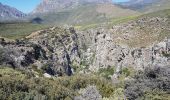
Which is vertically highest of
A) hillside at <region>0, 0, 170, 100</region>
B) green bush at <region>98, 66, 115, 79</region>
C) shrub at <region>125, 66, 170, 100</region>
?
shrub at <region>125, 66, 170, 100</region>

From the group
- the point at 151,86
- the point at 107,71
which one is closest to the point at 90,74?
the point at 107,71

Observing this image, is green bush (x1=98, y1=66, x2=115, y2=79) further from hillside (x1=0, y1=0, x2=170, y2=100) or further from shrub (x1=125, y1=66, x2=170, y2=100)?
shrub (x1=125, y1=66, x2=170, y2=100)

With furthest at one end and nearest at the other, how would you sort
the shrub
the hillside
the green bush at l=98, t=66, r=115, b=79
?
the green bush at l=98, t=66, r=115, b=79, the hillside, the shrub

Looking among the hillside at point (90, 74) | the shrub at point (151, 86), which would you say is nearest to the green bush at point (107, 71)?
the hillside at point (90, 74)

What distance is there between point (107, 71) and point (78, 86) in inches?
3880

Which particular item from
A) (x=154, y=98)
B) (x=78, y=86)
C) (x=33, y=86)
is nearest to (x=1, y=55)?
(x=78, y=86)

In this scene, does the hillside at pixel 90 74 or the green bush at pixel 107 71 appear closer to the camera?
the hillside at pixel 90 74

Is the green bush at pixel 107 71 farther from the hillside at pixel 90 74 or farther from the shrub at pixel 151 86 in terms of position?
the shrub at pixel 151 86

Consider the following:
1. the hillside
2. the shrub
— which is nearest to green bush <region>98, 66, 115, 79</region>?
the hillside

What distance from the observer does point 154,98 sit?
2226 inches

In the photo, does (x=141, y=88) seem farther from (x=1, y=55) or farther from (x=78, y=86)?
(x=1, y=55)

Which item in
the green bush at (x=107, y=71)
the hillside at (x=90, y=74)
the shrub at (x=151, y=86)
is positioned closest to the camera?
the shrub at (x=151, y=86)

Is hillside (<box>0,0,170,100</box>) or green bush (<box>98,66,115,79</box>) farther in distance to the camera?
green bush (<box>98,66,115,79</box>)

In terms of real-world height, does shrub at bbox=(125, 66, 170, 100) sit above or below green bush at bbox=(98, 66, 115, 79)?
above
